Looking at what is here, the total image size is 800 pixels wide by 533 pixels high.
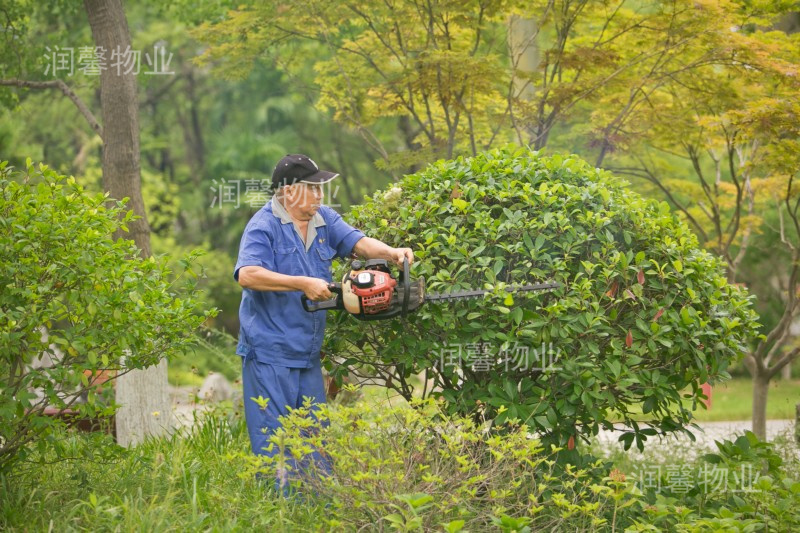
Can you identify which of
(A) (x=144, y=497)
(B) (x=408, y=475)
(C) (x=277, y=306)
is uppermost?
(C) (x=277, y=306)

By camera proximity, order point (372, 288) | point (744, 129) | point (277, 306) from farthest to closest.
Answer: point (744, 129)
point (277, 306)
point (372, 288)

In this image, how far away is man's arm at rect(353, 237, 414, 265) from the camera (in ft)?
14.6

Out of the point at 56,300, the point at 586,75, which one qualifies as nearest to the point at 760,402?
the point at 586,75

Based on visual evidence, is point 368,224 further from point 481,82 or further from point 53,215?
point 481,82

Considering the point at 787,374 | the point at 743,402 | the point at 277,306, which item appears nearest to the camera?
the point at 277,306

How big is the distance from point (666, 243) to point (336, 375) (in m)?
1.84

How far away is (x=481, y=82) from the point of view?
7352 millimetres

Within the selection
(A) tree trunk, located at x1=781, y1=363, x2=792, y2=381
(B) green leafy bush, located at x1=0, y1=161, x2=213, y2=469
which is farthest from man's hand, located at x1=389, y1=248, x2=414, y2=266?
(A) tree trunk, located at x1=781, y1=363, x2=792, y2=381

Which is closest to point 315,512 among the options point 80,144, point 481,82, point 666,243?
point 666,243

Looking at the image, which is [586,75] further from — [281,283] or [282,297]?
[281,283]

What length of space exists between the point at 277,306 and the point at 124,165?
8.64ft

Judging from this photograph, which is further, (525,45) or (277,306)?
(525,45)

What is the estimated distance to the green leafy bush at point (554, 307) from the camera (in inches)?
171

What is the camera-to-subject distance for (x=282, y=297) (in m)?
4.46
